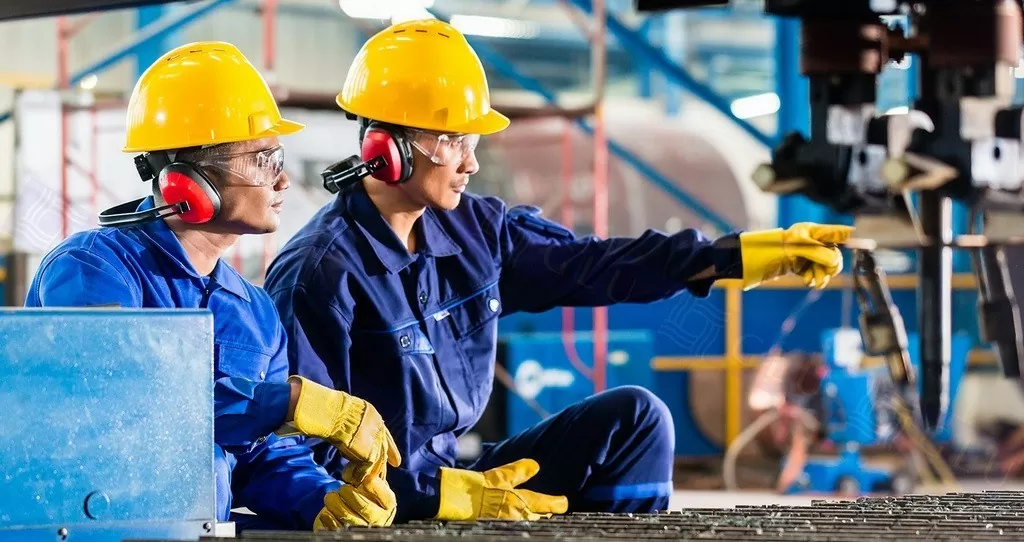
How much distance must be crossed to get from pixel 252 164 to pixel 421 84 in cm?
62

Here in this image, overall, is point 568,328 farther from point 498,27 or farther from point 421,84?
point 498,27

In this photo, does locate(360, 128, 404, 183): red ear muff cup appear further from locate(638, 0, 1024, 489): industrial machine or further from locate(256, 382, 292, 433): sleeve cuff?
locate(256, 382, 292, 433): sleeve cuff

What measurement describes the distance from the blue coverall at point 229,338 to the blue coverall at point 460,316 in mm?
178

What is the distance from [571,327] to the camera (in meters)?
8.73

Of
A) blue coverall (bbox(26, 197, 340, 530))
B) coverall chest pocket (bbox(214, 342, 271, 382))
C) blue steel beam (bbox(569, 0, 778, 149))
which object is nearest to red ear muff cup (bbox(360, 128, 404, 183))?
blue coverall (bbox(26, 197, 340, 530))

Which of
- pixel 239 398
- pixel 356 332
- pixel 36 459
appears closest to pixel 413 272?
pixel 356 332

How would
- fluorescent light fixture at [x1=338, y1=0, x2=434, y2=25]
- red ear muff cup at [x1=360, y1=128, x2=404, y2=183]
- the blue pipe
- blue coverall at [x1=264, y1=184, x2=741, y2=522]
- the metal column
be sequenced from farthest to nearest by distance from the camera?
fluorescent light fixture at [x1=338, y1=0, x2=434, y2=25] < the metal column < the blue pipe < red ear muff cup at [x1=360, y1=128, x2=404, y2=183] < blue coverall at [x1=264, y1=184, x2=741, y2=522]

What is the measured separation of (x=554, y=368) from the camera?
8531mm

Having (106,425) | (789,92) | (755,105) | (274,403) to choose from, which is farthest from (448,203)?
(755,105)

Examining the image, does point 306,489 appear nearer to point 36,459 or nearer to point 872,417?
point 36,459

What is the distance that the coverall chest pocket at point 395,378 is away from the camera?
3309 mm

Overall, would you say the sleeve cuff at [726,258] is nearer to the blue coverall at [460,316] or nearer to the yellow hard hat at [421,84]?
the blue coverall at [460,316]

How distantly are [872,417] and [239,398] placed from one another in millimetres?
6245

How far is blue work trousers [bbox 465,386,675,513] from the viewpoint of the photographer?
3422 mm
